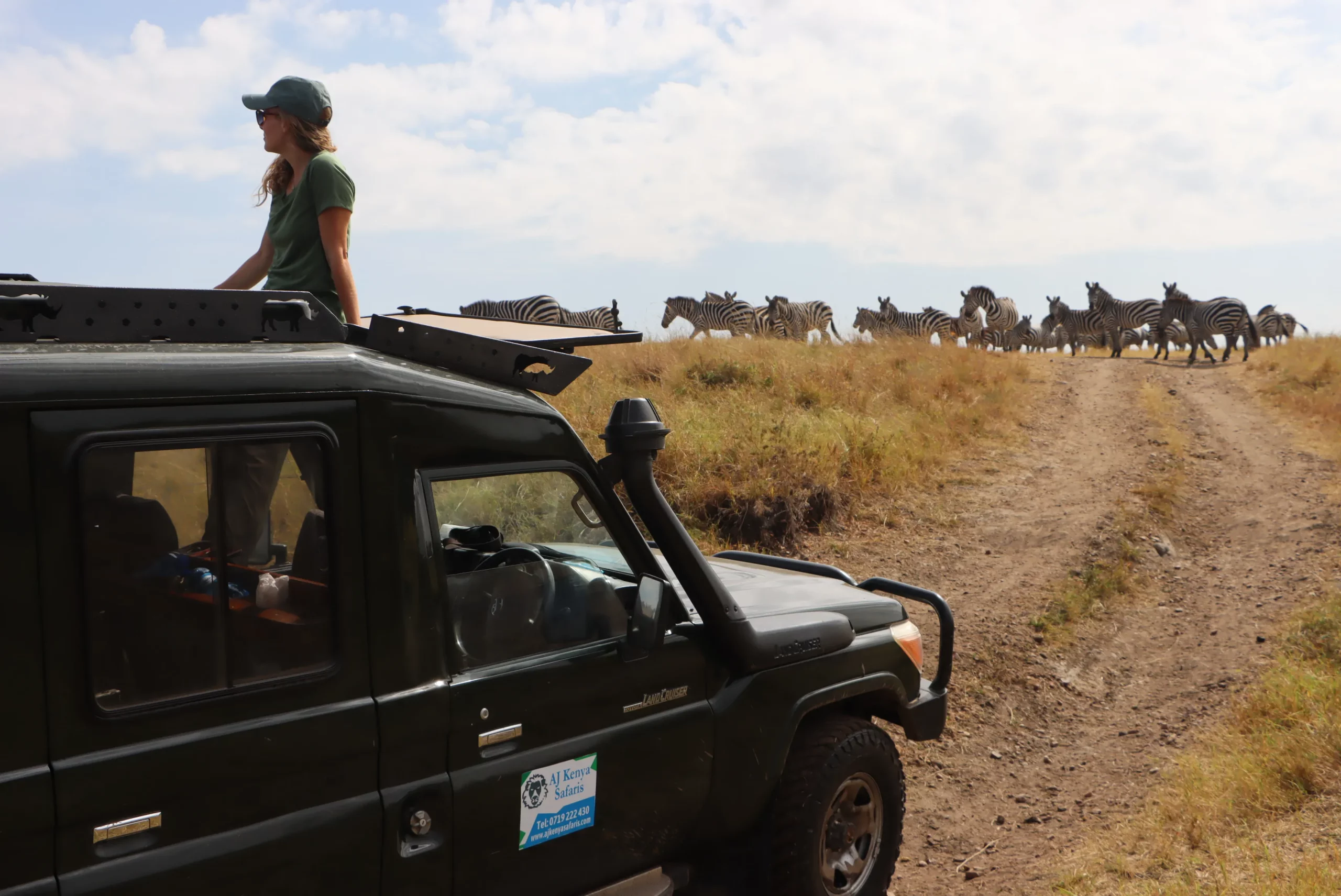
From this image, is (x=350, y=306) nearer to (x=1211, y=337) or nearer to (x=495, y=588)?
(x=495, y=588)

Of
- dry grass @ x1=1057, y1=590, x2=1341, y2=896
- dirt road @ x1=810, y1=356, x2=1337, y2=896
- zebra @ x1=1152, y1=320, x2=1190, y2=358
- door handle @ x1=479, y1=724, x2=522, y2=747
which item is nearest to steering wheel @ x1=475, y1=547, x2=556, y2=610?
door handle @ x1=479, y1=724, x2=522, y2=747

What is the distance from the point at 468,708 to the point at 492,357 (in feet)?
3.11

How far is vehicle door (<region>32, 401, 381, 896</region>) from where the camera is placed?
2125 mm

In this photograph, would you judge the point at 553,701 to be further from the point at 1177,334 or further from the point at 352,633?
the point at 1177,334

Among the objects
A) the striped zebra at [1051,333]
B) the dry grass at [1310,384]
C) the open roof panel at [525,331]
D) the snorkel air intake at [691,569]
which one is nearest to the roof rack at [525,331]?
the open roof panel at [525,331]

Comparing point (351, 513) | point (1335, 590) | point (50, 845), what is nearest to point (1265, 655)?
point (1335, 590)

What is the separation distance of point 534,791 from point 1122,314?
3383 cm

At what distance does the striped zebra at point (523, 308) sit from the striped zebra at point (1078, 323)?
18065 millimetres

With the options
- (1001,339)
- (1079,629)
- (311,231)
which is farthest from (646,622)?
(1001,339)

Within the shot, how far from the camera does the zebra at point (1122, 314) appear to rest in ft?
105

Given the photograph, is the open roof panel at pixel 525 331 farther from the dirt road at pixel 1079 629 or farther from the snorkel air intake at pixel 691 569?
the dirt road at pixel 1079 629

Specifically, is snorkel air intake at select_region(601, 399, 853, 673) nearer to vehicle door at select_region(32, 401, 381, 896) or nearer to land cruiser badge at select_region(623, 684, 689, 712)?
land cruiser badge at select_region(623, 684, 689, 712)

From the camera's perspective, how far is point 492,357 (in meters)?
2.96

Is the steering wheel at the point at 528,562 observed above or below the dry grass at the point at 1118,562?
above
